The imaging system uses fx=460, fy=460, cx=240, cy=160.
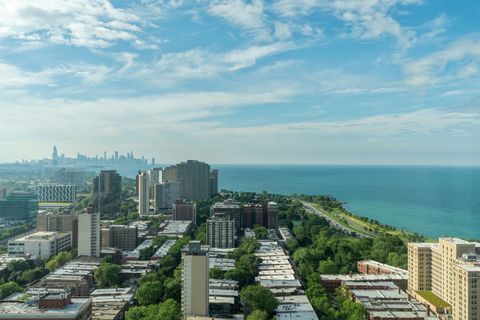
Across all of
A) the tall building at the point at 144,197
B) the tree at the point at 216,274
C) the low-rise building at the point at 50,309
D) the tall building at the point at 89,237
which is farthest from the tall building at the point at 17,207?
the low-rise building at the point at 50,309

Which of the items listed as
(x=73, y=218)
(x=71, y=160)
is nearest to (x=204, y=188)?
(x=73, y=218)

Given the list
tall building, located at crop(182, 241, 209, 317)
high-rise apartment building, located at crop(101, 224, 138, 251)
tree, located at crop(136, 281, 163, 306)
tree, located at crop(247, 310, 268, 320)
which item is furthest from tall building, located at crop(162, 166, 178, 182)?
tree, located at crop(247, 310, 268, 320)

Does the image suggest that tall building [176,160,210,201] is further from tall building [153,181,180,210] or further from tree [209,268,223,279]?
tree [209,268,223,279]

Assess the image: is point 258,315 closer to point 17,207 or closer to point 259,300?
point 259,300

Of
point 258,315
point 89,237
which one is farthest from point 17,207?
point 258,315

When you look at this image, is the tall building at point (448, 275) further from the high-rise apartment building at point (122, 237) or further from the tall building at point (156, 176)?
the tall building at point (156, 176)
